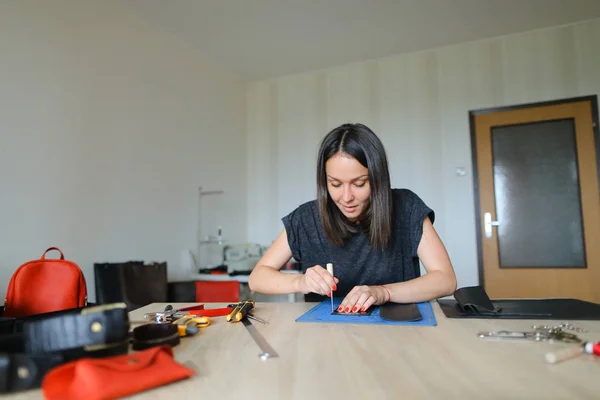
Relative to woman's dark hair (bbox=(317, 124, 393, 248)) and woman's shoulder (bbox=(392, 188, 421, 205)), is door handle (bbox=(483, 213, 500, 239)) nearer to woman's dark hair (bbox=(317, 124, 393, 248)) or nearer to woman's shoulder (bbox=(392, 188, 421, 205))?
woman's shoulder (bbox=(392, 188, 421, 205))

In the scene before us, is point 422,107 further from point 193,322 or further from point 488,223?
point 193,322

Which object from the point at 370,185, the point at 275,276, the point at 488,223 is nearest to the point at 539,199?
the point at 488,223

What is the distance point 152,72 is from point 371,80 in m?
2.33

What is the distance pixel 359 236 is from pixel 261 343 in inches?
30.5

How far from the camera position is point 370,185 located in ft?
4.32

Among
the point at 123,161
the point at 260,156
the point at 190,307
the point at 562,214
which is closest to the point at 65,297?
the point at 190,307

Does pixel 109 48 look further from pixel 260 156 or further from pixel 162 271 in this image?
pixel 260 156

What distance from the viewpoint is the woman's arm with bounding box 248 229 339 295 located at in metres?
1.13

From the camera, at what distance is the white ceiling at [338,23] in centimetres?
311

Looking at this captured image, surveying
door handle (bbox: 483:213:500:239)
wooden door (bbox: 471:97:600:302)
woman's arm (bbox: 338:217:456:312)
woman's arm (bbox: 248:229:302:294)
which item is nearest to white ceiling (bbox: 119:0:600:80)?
wooden door (bbox: 471:97:600:302)

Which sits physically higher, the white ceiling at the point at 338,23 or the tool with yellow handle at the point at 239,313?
the white ceiling at the point at 338,23

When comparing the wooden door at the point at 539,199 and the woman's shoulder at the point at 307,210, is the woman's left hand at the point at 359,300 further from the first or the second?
the wooden door at the point at 539,199

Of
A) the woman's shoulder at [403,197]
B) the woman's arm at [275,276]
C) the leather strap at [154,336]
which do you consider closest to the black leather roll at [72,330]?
the leather strap at [154,336]

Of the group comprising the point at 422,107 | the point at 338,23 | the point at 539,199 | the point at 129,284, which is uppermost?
the point at 338,23
